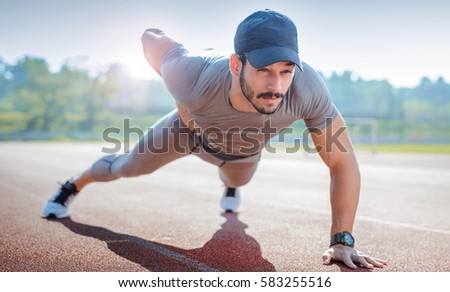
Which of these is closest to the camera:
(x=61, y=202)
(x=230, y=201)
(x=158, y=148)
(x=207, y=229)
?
(x=158, y=148)

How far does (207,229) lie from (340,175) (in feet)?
5.13

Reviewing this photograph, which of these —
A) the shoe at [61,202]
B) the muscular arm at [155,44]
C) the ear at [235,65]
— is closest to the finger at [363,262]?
the ear at [235,65]

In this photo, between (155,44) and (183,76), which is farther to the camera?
(155,44)

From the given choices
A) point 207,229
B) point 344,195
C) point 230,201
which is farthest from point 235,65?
point 230,201

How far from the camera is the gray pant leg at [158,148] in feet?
13.4

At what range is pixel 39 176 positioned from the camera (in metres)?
9.16

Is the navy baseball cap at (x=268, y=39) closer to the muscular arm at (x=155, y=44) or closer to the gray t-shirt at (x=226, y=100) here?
the gray t-shirt at (x=226, y=100)

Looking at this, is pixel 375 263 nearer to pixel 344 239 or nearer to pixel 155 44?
pixel 344 239

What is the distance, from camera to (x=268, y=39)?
275cm

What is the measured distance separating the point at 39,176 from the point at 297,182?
4889 millimetres

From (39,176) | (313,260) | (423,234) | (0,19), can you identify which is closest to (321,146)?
(313,260)

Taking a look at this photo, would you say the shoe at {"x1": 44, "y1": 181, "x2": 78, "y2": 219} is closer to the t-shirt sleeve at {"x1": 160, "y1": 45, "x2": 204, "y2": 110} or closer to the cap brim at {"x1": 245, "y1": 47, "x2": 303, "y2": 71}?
the t-shirt sleeve at {"x1": 160, "y1": 45, "x2": 204, "y2": 110}

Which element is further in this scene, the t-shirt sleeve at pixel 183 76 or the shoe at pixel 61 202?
the shoe at pixel 61 202
